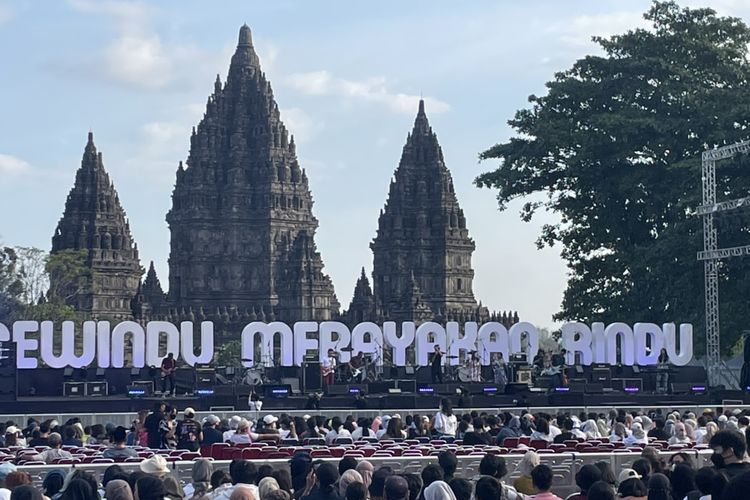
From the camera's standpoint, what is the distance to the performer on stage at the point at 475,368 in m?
49.6

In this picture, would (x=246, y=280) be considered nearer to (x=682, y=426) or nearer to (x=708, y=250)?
(x=708, y=250)

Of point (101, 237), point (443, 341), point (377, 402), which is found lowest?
point (377, 402)

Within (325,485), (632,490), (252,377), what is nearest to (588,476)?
(632,490)

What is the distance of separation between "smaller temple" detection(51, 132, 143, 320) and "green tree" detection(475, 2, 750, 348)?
7513 centimetres

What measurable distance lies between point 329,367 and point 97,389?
7.09 metres

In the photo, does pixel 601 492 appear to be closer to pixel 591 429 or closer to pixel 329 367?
pixel 591 429

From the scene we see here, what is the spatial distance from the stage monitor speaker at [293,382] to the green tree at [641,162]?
13716mm

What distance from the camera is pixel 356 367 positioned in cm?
5012

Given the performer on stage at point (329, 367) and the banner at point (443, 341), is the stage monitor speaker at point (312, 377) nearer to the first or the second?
the performer on stage at point (329, 367)

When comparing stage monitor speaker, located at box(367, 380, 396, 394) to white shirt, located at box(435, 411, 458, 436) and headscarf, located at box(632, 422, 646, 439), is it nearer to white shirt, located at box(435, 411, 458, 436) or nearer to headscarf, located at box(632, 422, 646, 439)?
white shirt, located at box(435, 411, 458, 436)

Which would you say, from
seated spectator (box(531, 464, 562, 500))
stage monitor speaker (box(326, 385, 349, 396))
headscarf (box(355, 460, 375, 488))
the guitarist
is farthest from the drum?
seated spectator (box(531, 464, 562, 500))

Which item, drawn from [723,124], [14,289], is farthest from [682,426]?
[14,289]

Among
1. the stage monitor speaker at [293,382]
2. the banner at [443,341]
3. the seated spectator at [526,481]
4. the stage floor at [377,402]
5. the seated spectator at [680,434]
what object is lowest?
the seated spectator at [526,481]

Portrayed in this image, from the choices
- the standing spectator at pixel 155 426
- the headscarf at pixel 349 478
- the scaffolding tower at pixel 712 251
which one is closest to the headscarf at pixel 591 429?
the standing spectator at pixel 155 426
